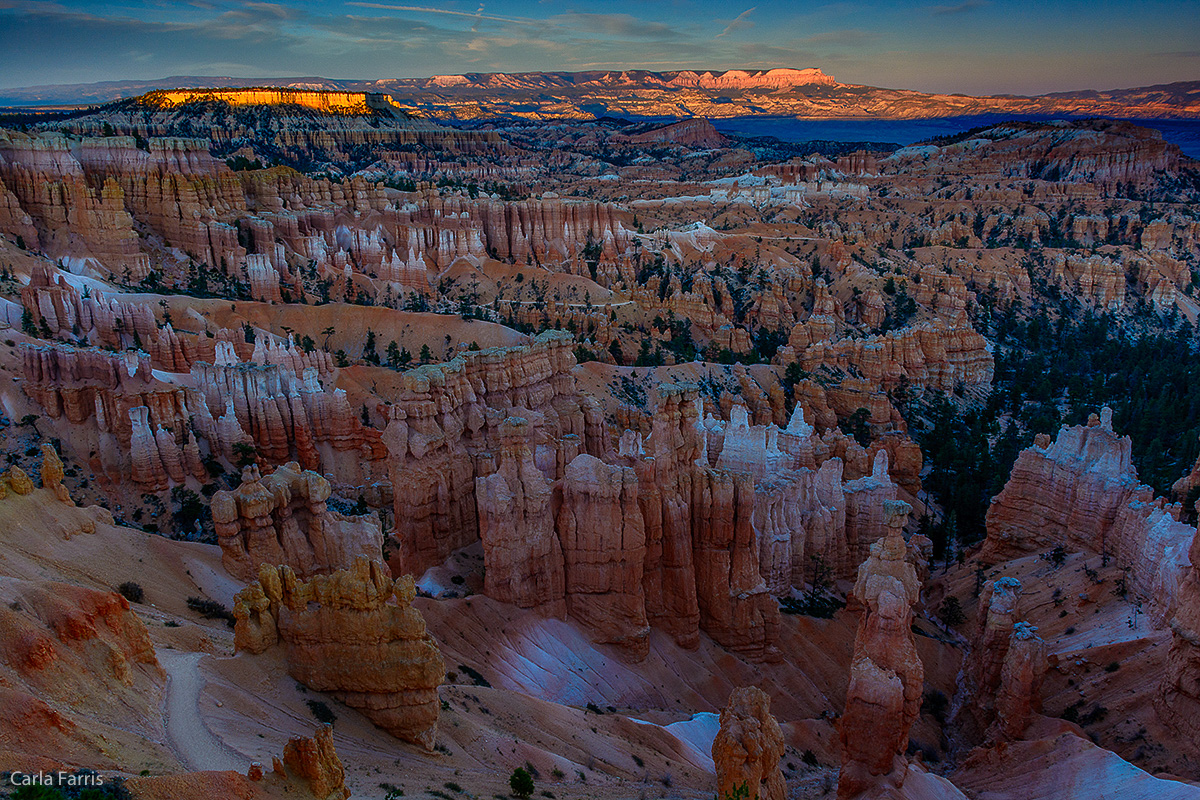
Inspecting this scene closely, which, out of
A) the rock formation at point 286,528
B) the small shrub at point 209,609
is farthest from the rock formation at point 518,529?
the small shrub at point 209,609

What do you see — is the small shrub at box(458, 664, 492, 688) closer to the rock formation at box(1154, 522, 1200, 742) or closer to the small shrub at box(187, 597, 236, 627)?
the small shrub at box(187, 597, 236, 627)

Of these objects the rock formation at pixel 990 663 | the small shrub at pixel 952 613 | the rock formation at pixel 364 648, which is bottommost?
the small shrub at pixel 952 613

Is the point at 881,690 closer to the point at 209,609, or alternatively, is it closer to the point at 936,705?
the point at 936,705

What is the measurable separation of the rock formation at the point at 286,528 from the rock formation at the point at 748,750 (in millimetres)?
11163

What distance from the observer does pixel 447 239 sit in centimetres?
8169

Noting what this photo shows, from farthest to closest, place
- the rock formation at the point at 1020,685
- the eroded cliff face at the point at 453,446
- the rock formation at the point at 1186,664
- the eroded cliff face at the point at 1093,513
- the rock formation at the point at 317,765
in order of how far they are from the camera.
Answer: the eroded cliff face at the point at 453,446, the eroded cliff face at the point at 1093,513, the rock formation at the point at 1020,685, the rock formation at the point at 1186,664, the rock formation at the point at 317,765

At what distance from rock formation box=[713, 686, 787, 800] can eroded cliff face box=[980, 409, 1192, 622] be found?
14.3 m

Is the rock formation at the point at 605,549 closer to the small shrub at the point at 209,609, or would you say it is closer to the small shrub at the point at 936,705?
the small shrub at the point at 936,705

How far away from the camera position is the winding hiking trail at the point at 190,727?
473 inches

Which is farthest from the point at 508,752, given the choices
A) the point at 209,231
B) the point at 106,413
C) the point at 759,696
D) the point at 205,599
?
the point at 209,231

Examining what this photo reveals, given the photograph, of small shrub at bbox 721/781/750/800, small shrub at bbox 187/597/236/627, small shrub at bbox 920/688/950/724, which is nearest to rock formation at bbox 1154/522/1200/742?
small shrub at bbox 920/688/950/724

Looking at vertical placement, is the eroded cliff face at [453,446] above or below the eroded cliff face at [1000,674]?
above

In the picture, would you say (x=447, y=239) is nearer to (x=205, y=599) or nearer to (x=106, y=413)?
(x=106, y=413)

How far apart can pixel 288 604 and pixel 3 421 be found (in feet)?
77.8
